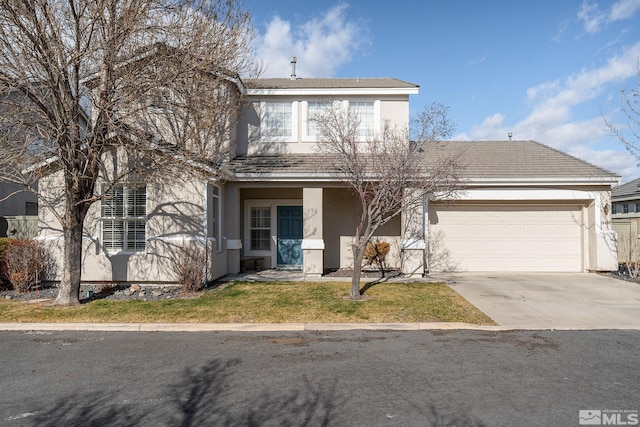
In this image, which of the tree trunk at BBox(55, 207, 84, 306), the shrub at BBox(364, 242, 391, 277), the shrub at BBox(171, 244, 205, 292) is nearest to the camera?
the tree trunk at BBox(55, 207, 84, 306)

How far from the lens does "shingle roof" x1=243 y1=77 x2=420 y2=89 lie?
15023 mm

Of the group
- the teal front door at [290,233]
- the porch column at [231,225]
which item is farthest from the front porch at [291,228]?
the porch column at [231,225]

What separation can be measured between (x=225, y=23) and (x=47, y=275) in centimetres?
789

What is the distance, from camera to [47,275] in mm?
11742

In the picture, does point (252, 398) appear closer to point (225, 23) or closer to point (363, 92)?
point (225, 23)

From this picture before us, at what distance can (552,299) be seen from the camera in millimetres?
10070

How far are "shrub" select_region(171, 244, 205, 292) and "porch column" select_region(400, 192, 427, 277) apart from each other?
19.0 ft

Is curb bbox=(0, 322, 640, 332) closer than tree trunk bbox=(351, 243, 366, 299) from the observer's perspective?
Yes

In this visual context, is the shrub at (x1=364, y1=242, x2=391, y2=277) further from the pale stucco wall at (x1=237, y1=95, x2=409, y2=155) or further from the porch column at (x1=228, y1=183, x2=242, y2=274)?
the porch column at (x1=228, y1=183, x2=242, y2=274)

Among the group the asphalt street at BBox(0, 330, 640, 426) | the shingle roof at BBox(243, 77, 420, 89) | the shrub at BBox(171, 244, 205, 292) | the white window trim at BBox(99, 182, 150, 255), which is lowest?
the asphalt street at BBox(0, 330, 640, 426)

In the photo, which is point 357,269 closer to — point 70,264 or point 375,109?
point 70,264

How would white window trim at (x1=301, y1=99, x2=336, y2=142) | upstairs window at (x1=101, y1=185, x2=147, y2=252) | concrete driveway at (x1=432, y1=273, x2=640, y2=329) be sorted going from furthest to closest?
white window trim at (x1=301, y1=99, x2=336, y2=142)
upstairs window at (x1=101, y1=185, x2=147, y2=252)
concrete driveway at (x1=432, y1=273, x2=640, y2=329)

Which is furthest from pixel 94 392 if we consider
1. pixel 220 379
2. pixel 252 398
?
pixel 252 398

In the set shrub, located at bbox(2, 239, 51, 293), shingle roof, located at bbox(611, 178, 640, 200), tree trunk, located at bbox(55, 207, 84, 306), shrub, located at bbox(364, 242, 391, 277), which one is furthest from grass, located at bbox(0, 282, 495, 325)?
shingle roof, located at bbox(611, 178, 640, 200)
